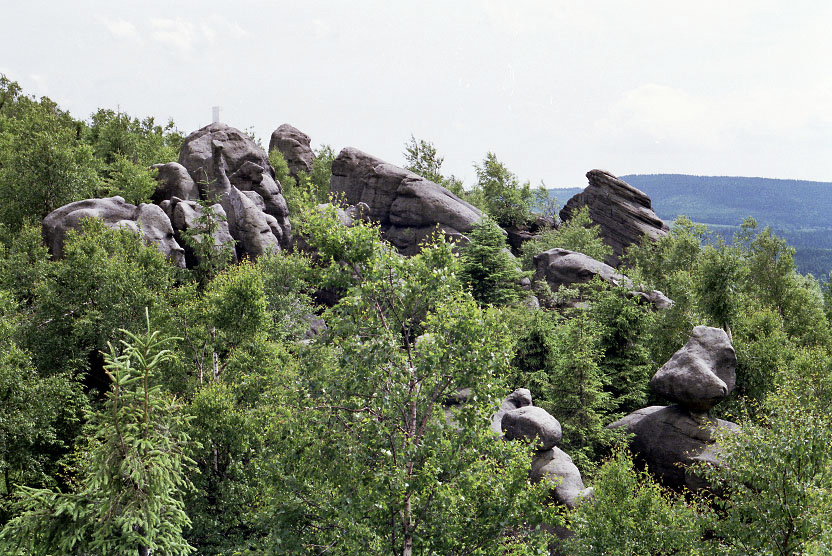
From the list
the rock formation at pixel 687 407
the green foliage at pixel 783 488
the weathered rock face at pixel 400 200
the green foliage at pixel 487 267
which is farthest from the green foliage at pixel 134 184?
the green foliage at pixel 783 488

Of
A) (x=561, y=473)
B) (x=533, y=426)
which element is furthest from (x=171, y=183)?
(x=561, y=473)

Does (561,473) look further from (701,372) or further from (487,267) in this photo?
(487,267)

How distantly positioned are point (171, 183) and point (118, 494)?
47.5 metres

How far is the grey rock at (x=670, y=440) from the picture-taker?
30969 mm

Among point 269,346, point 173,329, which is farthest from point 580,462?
point 173,329

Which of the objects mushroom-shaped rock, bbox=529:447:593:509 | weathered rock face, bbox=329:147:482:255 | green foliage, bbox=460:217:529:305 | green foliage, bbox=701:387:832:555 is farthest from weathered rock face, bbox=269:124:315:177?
green foliage, bbox=701:387:832:555

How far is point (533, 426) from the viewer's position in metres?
26.8

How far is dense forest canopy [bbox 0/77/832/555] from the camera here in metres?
12.0

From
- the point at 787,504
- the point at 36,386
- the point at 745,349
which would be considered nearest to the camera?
the point at 787,504

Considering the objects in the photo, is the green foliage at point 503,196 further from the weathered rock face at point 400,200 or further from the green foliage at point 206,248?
the green foliage at point 206,248

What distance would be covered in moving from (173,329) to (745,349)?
113 feet

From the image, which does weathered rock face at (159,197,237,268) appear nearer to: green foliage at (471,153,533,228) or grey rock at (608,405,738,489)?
grey rock at (608,405,738,489)

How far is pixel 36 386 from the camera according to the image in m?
24.8

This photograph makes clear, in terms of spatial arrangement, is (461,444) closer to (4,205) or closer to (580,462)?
(580,462)
